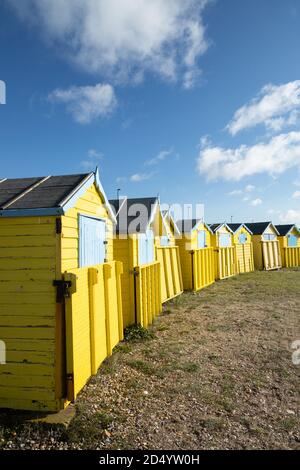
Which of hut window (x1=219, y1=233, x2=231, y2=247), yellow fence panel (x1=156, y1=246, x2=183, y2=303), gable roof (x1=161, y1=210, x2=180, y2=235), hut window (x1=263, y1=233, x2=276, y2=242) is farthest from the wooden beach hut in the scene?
hut window (x1=263, y1=233, x2=276, y2=242)

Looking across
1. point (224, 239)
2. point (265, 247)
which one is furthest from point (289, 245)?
point (224, 239)

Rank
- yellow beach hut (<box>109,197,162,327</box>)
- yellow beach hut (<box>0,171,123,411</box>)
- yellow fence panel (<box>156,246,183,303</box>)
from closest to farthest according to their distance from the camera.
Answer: yellow beach hut (<box>0,171,123,411</box>)
yellow beach hut (<box>109,197,162,327</box>)
yellow fence panel (<box>156,246,183,303</box>)

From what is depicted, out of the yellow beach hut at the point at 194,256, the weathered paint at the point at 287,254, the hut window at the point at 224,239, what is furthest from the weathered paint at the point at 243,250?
the yellow beach hut at the point at 194,256

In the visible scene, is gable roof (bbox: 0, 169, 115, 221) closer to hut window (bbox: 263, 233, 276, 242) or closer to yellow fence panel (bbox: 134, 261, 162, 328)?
yellow fence panel (bbox: 134, 261, 162, 328)

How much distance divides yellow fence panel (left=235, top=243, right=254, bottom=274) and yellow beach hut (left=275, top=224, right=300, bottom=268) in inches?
181

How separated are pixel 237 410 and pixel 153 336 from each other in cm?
381

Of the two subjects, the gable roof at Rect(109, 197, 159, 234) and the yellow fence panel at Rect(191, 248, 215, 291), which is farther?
the yellow fence panel at Rect(191, 248, 215, 291)

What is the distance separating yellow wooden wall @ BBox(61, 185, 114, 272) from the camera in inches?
197

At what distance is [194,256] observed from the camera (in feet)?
52.5

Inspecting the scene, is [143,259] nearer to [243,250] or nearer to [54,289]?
[54,289]

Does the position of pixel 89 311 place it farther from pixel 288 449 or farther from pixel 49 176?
pixel 288 449

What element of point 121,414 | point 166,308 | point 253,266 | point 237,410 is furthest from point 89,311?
point 253,266

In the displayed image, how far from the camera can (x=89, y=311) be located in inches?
225

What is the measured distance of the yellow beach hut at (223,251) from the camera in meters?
20.7
